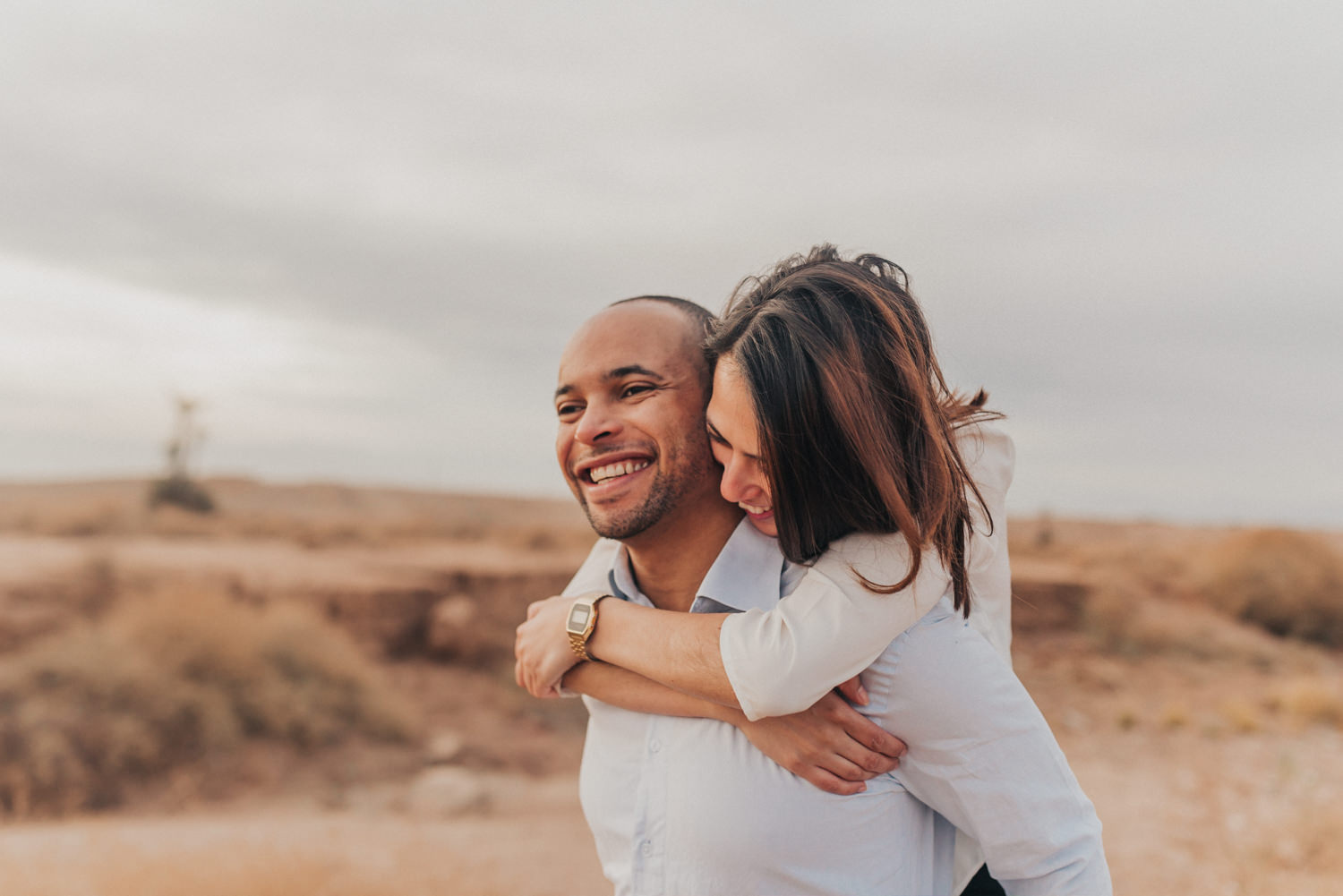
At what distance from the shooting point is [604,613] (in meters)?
2.27

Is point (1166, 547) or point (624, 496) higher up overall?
point (624, 496)

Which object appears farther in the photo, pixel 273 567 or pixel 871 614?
pixel 273 567

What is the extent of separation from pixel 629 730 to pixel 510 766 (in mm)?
9872

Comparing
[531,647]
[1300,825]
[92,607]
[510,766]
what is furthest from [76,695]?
[1300,825]

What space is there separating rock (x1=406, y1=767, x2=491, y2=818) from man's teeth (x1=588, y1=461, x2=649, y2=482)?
8029 millimetres

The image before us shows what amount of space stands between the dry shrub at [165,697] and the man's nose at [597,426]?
9.23 m

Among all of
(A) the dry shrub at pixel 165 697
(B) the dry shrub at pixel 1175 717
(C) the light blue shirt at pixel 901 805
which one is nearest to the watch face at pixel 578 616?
(C) the light blue shirt at pixel 901 805

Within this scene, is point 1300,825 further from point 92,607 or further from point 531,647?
point 92,607

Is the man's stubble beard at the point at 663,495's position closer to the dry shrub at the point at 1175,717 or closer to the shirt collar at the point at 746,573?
the shirt collar at the point at 746,573

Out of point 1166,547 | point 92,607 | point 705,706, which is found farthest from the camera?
point 1166,547

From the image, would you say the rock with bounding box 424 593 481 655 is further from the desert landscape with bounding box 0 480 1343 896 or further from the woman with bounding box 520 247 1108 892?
the woman with bounding box 520 247 1108 892

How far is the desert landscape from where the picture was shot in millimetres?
7461

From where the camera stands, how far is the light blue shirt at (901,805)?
1.83 meters

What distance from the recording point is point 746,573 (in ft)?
7.40
